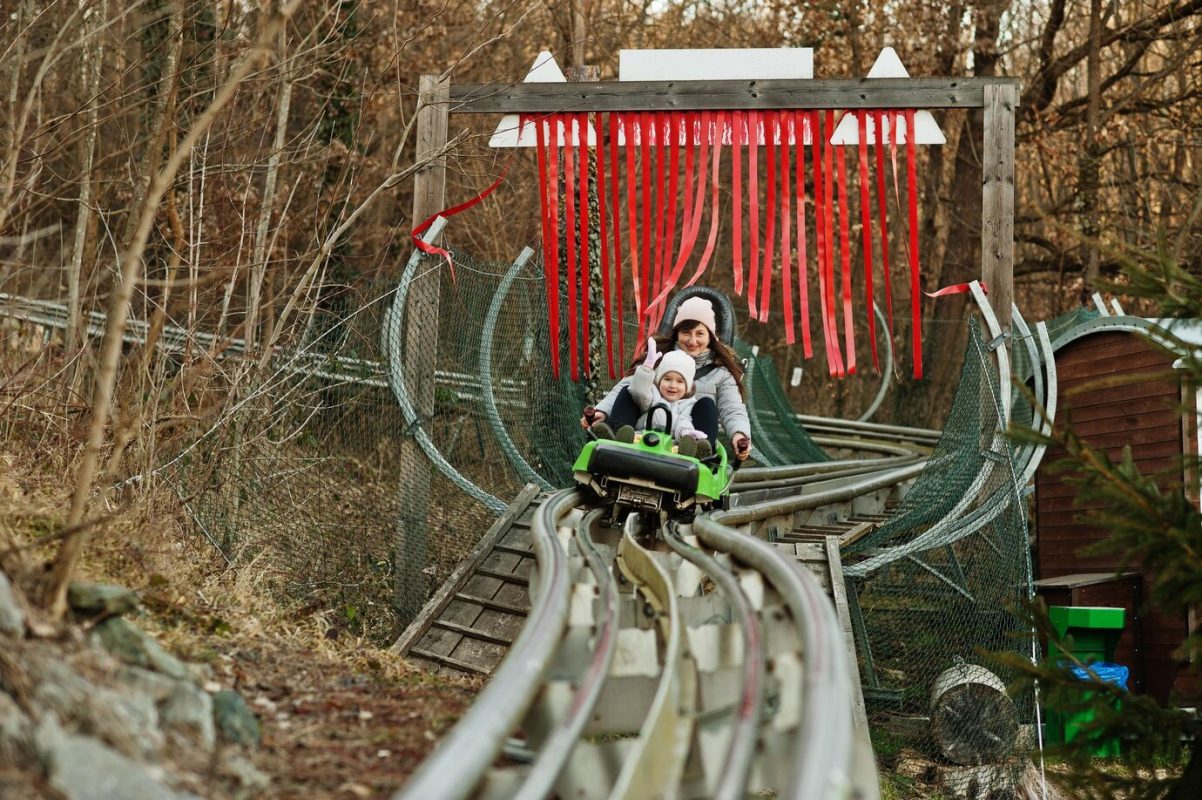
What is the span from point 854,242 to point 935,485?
19.3 meters

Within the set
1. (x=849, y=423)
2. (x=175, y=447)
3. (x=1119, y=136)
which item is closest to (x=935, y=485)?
(x=175, y=447)

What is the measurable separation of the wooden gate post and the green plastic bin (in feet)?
15.7

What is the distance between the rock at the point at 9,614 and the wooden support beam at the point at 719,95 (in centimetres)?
595

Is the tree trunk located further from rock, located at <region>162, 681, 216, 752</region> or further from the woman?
rock, located at <region>162, 681, 216, 752</region>

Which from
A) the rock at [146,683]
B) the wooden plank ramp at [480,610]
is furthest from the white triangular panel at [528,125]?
the rock at [146,683]

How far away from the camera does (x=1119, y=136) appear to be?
21250mm

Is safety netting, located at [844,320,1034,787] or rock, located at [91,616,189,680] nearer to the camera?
Answer: rock, located at [91,616,189,680]

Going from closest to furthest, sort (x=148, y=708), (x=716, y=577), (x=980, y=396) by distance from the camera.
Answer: (x=148, y=708), (x=716, y=577), (x=980, y=396)

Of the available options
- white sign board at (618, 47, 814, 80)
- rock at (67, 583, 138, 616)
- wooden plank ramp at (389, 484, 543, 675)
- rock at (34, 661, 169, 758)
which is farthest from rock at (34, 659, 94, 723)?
white sign board at (618, 47, 814, 80)

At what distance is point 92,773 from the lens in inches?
128

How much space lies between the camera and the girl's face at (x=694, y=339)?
29.2 ft

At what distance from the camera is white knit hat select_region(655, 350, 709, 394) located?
8.33 metres

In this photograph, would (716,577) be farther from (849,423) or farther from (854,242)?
(854,242)

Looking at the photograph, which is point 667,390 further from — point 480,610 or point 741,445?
point 480,610
